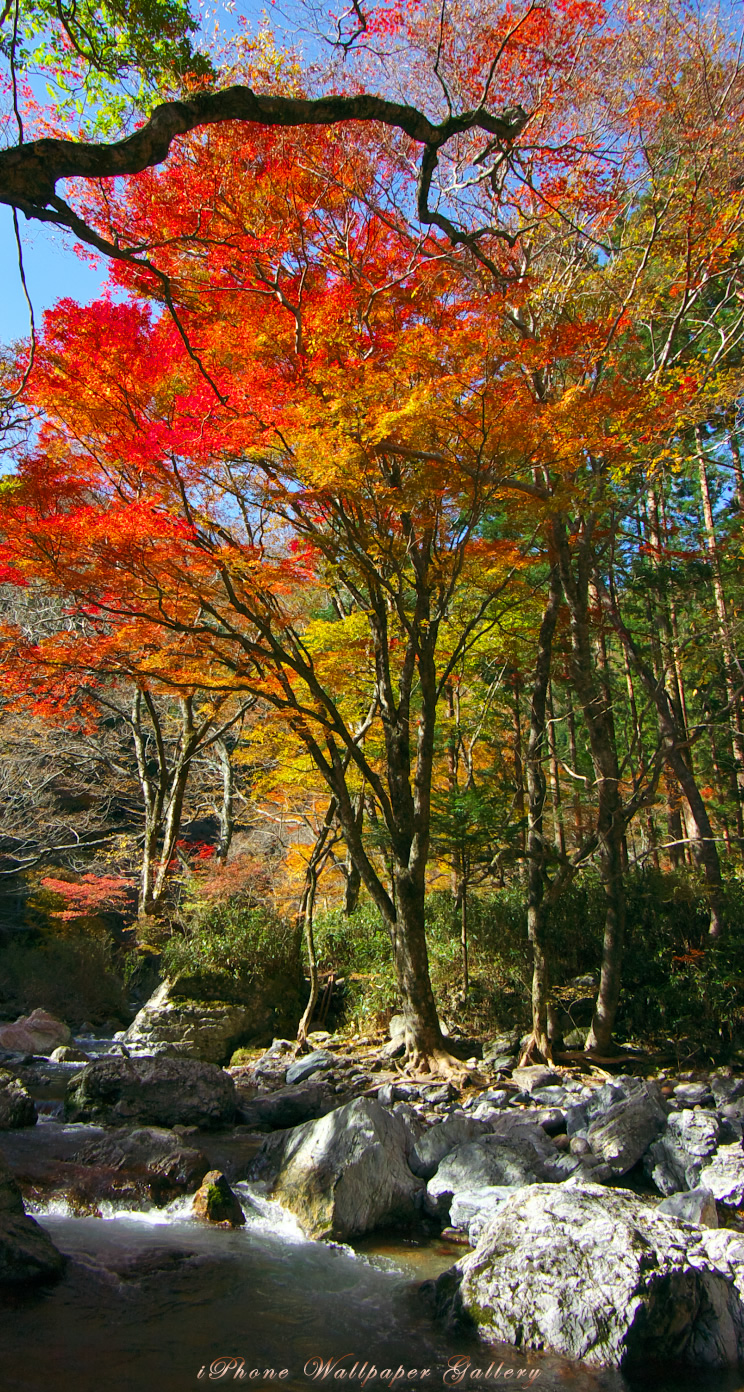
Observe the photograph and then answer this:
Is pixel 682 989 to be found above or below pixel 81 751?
below

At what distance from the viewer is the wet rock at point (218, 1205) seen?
480 centimetres

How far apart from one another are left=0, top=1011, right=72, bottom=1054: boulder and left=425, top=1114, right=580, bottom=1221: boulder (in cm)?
757

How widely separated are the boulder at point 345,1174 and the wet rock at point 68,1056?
570 cm

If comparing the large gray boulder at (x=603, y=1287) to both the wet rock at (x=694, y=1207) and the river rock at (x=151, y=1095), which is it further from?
the river rock at (x=151, y=1095)

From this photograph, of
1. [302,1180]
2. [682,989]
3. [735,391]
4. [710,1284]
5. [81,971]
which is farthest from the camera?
[81,971]

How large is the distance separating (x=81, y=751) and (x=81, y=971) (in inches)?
192

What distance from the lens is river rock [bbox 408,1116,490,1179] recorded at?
18.2ft

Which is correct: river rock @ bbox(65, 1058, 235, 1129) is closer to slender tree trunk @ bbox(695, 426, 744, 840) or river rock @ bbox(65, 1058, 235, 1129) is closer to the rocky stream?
the rocky stream

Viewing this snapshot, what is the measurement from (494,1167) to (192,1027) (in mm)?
7286

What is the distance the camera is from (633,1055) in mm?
8766

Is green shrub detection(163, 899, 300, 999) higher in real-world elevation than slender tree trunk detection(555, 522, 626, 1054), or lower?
lower

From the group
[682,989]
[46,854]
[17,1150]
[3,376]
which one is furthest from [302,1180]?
[46,854]

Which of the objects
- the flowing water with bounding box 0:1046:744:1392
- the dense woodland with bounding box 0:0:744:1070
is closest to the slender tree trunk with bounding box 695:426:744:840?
the dense woodland with bounding box 0:0:744:1070

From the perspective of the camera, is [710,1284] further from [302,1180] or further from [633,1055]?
[633,1055]
